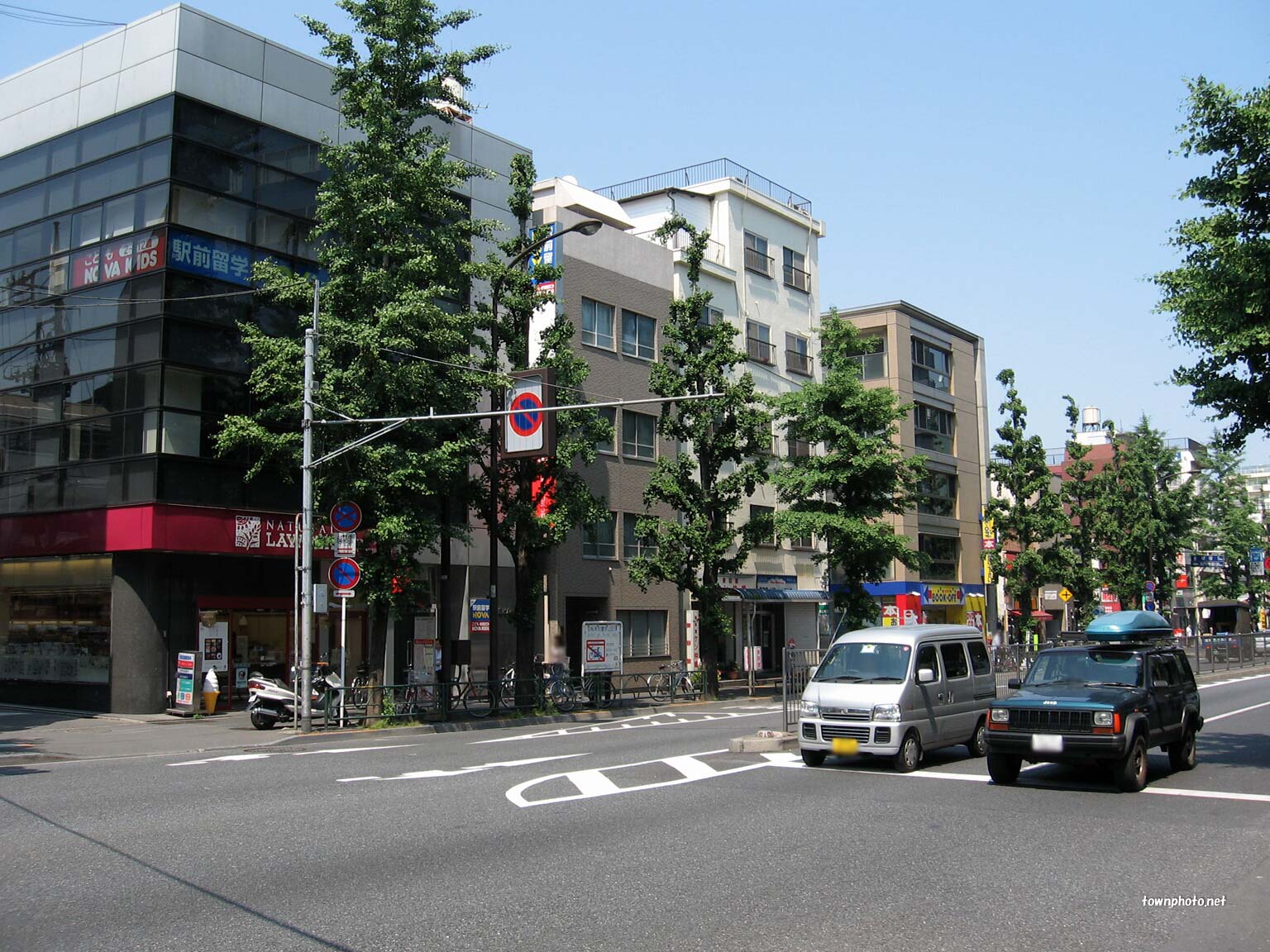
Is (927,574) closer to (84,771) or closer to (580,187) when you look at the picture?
(580,187)

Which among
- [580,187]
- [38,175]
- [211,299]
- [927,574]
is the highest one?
[580,187]

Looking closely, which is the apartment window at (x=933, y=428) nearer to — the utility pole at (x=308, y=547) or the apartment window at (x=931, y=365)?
the apartment window at (x=931, y=365)

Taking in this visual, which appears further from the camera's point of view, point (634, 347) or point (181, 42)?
point (634, 347)

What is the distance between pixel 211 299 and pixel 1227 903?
25269 millimetres

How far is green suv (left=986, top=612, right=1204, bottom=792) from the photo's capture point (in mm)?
12508

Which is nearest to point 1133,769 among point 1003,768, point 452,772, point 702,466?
point 1003,768

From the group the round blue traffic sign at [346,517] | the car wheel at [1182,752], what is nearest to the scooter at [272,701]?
the round blue traffic sign at [346,517]

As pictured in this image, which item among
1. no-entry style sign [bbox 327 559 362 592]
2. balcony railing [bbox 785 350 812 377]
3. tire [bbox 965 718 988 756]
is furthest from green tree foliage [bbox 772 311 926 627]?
tire [bbox 965 718 988 756]

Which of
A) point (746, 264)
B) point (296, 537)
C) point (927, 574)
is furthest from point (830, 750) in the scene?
point (927, 574)

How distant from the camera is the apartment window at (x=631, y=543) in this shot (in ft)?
125

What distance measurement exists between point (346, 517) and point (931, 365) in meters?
42.8

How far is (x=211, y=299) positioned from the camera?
26.9 meters

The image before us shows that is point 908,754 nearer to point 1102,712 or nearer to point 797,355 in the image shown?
point 1102,712

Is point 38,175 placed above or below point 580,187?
below
